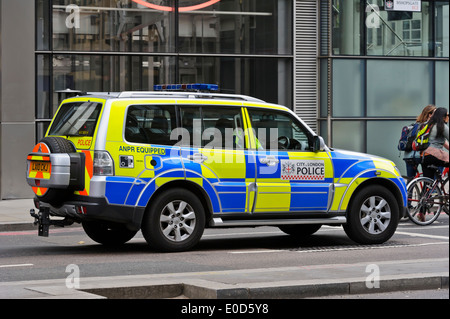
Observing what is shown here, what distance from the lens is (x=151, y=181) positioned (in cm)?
1134

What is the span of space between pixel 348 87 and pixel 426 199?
351 inches

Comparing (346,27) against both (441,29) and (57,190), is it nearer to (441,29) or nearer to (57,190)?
(441,29)

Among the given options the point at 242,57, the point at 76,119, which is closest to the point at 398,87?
the point at 242,57

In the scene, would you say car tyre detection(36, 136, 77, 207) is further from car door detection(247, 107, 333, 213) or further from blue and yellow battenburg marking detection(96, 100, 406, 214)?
car door detection(247, 107, 333, 213)

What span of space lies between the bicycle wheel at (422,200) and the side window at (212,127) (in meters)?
4.17

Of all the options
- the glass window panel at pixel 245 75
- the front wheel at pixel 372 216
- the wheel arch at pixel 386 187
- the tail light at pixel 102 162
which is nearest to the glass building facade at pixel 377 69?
the glass window panel at pixel 245 75

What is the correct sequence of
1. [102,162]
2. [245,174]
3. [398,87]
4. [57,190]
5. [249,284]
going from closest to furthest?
[249,284]
[102,162]
[57,190]
[245,174]
[398,87]

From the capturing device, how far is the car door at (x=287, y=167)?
39.6 feet

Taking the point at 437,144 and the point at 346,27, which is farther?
the point at 346,27

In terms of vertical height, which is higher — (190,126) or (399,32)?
(399,32)

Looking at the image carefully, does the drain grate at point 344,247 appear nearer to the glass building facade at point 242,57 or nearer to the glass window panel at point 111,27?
the glass building facade at point 242,57

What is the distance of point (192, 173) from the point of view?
11.6 meters
